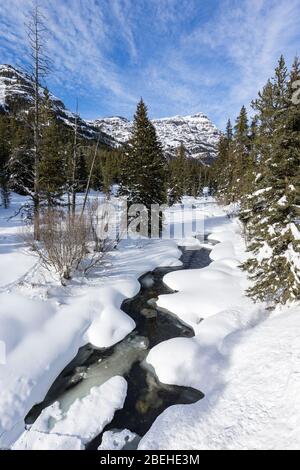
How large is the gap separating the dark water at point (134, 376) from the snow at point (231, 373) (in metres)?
0.27

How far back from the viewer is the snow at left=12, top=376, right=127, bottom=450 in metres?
5.15

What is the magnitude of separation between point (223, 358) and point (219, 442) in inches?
99.2

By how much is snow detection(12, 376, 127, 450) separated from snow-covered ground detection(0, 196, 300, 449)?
0.02 metres

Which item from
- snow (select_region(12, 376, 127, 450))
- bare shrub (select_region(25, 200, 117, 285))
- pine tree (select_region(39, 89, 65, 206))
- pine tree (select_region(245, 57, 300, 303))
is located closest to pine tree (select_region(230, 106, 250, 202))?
pine tree (select_region(39, 89, 65, 206))

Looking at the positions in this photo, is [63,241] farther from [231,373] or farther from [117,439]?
[231,373]

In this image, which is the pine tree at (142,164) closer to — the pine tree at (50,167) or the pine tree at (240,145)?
the pine tree at (50,167)

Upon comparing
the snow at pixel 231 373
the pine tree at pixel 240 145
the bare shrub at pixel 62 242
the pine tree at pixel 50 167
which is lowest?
the snow at pixel 231 373

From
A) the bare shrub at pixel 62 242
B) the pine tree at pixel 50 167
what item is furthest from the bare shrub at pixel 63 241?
the pine tree at pixel 50 167

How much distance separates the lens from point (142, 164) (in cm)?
1920

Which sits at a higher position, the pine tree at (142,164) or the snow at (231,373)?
the pine tree at (142,164)

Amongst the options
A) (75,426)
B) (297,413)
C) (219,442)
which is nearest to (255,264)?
(297,413)

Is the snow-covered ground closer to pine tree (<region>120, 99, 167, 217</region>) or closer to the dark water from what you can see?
the dark water

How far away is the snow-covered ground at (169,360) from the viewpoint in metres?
5.16

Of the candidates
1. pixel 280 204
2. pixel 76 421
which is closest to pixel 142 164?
pixel 280 204
